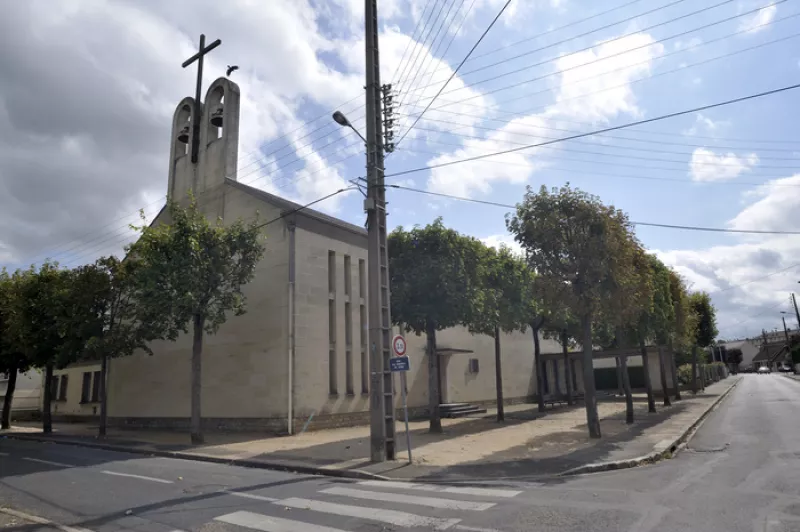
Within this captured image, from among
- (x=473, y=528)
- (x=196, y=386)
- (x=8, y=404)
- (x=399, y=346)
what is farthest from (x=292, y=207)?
(x=8, y=404)

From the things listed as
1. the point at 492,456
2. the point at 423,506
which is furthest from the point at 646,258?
the point at 423,506

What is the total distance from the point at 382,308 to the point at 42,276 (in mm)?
16727

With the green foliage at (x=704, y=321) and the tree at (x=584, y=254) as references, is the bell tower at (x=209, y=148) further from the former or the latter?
the green foliage at (x=704, y=321)

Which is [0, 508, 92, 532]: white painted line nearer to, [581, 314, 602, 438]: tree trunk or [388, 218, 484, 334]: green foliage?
[388, 218, 484, 334]: green foliage

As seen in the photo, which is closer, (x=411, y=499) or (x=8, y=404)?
(x=411, y=499)

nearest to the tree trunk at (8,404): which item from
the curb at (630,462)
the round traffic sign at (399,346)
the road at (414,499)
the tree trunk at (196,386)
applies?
the tree trunk at (196,386)

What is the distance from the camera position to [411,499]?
7.69 m

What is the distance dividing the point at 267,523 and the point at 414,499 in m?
2.23

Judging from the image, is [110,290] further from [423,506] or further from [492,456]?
[423,506]

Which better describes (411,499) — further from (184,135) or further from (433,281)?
(184,135)

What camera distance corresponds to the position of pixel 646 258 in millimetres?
15477

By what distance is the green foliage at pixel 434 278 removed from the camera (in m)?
16.2

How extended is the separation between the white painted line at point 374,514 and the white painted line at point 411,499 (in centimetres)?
60

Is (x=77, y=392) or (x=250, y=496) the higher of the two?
(x=77, y=392)
